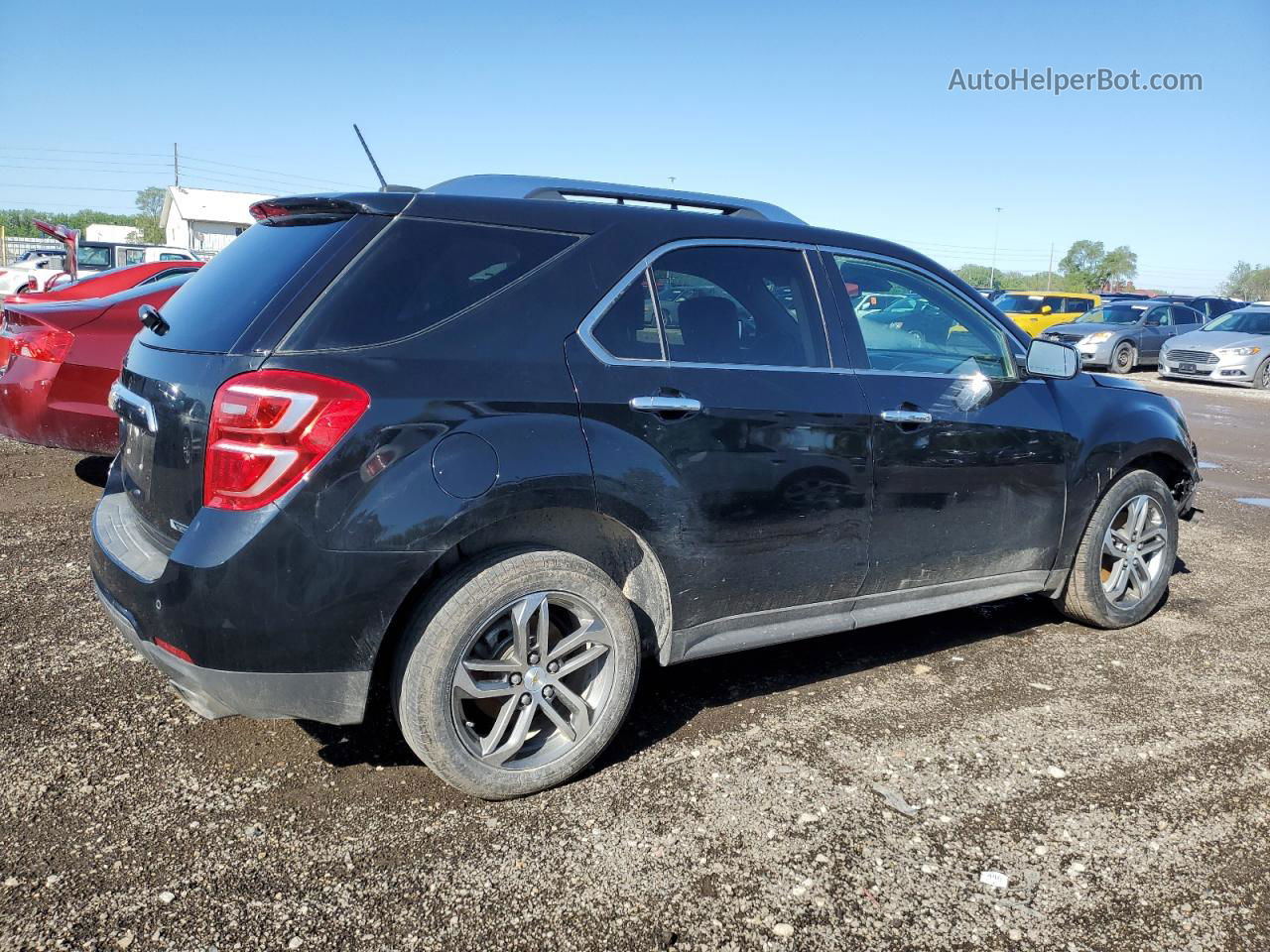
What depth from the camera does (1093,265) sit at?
105 m

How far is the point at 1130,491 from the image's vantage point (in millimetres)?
4672

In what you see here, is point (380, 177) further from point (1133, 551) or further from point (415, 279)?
point (1133, 551)

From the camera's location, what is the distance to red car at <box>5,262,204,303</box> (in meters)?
9.07

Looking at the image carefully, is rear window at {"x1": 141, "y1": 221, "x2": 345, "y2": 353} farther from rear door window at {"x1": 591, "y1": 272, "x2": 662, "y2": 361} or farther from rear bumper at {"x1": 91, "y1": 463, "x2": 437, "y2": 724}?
rear door window at {"x1": 591, "y1": 272, "x2": 662, "y2": 361}

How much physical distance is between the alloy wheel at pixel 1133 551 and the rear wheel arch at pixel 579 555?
97.0 inches

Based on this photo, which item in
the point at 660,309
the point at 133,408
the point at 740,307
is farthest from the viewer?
the point at 740,307

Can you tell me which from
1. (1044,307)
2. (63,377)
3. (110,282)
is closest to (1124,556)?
(63,377)

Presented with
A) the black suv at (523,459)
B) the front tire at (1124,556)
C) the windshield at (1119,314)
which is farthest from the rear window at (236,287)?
the windshield at (1119,314)

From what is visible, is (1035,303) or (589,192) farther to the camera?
(1035,303)

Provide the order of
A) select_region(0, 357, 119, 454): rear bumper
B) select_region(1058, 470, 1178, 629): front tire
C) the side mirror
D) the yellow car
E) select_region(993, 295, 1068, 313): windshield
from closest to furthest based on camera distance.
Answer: the side mirror → select_region(1058, 470, 1178, 629): front tire → select_region(0, 357, 119, 454): rear bumper → the yellow car → select_region(993, 295, 1068, 313): windshield

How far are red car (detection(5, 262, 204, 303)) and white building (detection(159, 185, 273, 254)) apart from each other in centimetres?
5920

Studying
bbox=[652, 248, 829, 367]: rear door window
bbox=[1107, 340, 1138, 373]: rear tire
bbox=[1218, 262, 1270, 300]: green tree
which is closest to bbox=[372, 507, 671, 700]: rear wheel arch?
bbox=[652, 248, 829, 367]: rear door window

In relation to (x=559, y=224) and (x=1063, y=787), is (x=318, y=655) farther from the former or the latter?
(x=1063, y=787)

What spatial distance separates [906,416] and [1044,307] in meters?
25.9
